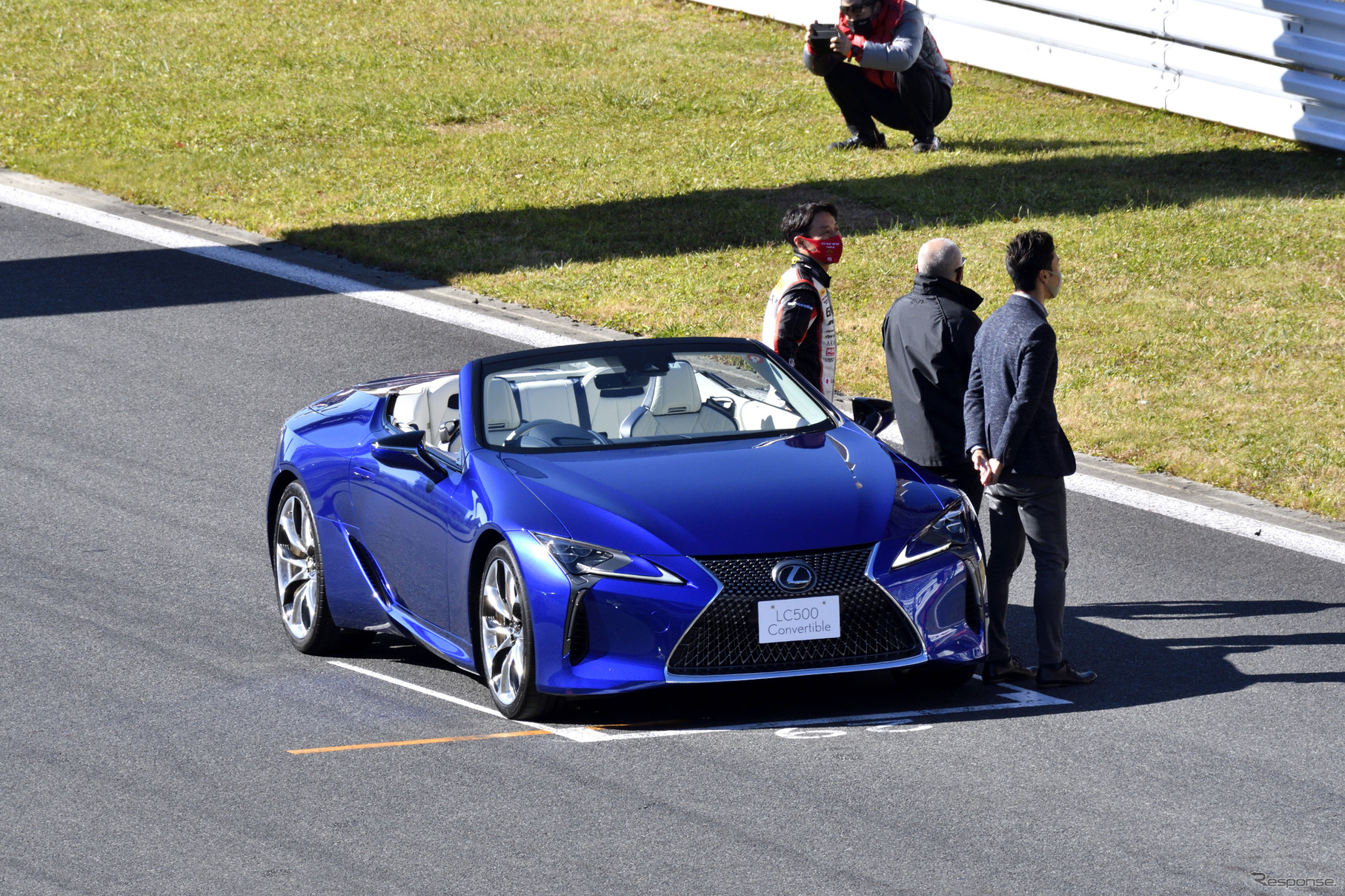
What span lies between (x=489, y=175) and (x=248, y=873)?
14000mm

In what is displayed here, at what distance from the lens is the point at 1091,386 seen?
1295 centimetres

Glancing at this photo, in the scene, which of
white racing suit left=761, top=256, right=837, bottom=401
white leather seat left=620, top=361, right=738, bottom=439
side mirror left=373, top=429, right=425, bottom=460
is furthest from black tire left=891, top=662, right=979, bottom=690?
side mirror left=373, top=429, right=425, bottom=460

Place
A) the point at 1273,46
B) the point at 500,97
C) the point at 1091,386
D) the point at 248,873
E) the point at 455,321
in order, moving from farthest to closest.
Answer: the point at 500,97, the point at 1273,46, the point at 455,321, the point at 1091,386, the point at 248,873

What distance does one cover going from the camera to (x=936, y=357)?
824 centimetres

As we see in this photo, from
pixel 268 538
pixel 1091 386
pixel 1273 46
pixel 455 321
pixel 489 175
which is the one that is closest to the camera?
pixel 268 538

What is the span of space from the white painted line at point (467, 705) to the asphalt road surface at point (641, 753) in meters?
0.03

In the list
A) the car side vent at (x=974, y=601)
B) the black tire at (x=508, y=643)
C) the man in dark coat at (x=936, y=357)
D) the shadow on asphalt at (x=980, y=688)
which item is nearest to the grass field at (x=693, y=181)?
the shadow on asphalt at (x=980, y=688)

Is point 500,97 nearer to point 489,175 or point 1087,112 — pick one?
point 489,175

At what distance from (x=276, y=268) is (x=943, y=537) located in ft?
34.6

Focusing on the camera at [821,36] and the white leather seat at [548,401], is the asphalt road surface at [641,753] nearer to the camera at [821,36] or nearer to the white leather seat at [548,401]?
the white leather seat at [548,401]

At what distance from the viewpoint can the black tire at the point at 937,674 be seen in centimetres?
712

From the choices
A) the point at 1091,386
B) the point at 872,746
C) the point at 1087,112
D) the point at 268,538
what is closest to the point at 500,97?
the point at 1087,112

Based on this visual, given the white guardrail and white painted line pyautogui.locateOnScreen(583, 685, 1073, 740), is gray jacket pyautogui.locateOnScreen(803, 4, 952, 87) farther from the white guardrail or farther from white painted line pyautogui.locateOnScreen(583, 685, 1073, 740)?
white painted line pyautogui.locateOnScreen(583, 685, 1073, 740)

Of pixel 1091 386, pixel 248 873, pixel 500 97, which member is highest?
pixel 500 97
